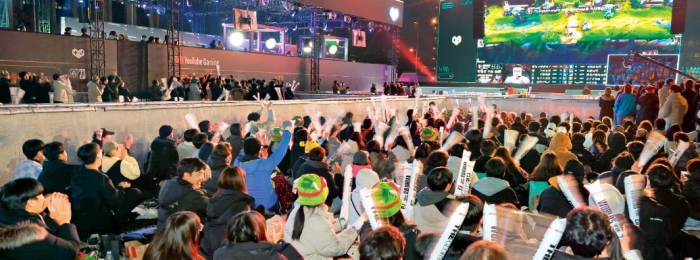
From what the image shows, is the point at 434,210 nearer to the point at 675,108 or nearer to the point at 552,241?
the point at 552,241

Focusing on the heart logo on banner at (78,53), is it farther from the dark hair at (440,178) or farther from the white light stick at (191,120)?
the dark hair at (440,178)

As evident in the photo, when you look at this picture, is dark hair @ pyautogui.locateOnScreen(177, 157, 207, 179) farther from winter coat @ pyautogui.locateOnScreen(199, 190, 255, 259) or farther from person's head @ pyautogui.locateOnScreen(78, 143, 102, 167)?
person's head @ pyautogui.locateOnScreen(78, 143, 102, 167)

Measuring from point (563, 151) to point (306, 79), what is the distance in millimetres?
21812

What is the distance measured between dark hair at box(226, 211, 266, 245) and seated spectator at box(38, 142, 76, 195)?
3.36 meters

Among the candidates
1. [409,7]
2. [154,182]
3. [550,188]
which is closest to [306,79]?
[409,7]

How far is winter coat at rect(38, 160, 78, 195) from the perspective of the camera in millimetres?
6035

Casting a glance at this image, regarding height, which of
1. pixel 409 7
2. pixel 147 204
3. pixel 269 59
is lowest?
pixel 147 204

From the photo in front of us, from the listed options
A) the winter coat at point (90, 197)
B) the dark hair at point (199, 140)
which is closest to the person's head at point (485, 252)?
the winter coat at point (90, 197)

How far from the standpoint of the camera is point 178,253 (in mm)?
3439

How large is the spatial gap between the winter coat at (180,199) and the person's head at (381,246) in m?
2.47

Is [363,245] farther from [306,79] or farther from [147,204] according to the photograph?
[306,79]

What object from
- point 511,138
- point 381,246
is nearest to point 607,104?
point 511,138

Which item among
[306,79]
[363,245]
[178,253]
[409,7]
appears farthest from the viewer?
[409,7]

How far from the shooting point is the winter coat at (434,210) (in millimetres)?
4680
